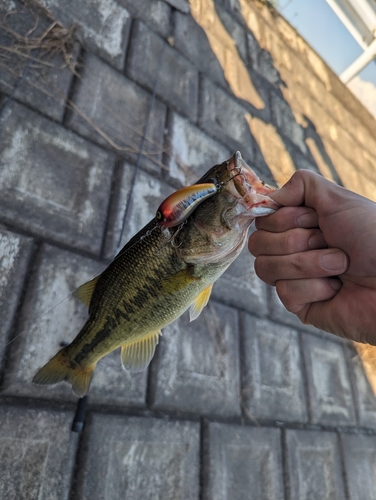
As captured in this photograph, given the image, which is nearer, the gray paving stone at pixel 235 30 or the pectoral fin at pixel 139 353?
the pectoral fin at pixel 139 353

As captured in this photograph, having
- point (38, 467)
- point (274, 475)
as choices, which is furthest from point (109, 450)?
point (274, 475)

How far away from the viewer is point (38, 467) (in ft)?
5.70

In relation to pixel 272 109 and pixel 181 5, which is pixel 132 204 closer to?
pixel 181 5

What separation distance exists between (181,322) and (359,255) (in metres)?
1.42

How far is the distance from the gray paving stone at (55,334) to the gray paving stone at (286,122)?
3410 mm

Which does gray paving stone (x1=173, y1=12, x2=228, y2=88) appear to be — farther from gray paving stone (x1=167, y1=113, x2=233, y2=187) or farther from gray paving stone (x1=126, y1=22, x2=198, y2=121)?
gray paving stone (x1=167, y1=113, x2=233, y2=187)

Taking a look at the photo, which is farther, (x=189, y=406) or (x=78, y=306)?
(x=189, y=406)

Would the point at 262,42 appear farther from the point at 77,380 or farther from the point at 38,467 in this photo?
the point at 38,467

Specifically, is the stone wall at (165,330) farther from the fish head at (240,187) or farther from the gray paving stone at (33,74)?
the fish head at (240,187)

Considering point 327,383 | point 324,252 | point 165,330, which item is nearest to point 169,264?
point 324,252

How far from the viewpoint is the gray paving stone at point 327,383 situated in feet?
10.5

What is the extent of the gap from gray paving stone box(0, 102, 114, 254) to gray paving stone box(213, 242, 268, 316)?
1067 millimetres

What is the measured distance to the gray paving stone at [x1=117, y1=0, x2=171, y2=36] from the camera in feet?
10.6

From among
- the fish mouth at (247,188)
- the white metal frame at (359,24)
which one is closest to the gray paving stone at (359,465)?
the fish mouth at (247,188)
